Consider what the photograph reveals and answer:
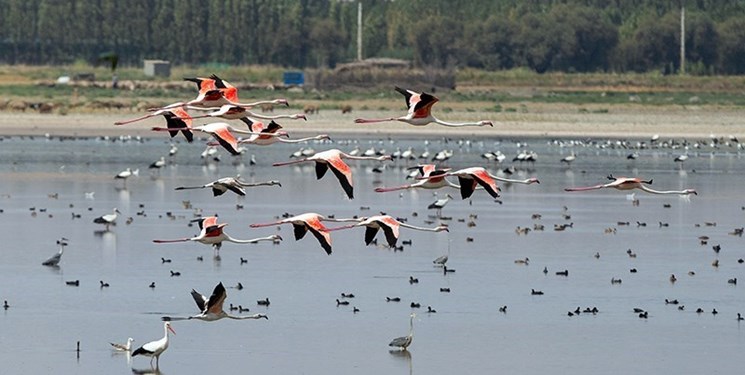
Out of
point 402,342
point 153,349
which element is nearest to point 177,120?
point 153,349

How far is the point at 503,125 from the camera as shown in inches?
2493

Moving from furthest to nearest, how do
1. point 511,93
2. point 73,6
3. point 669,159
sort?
point 73,6 < point 511,93 < point 669,159

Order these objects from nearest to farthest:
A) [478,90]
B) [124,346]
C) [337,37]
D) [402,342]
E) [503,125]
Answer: [124,346] < [402,342] < [503,125] < [478,90] < [337,37]

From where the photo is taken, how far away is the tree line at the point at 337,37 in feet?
326

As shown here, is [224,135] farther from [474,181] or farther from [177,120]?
[474,181]

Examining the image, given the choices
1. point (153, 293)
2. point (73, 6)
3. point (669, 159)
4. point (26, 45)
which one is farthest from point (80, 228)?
point (73, 6)

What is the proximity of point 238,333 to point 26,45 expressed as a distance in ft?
267

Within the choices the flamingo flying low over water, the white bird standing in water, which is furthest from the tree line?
the flamingo flying low over water

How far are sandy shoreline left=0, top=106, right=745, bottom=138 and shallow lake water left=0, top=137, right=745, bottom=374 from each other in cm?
1900

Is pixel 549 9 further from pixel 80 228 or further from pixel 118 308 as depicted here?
pixel 118 308

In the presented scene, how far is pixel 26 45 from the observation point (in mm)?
98375

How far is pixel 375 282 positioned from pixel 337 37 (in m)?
81.2

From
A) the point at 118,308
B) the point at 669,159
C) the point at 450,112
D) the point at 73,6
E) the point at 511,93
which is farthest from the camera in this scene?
the point at 73,6

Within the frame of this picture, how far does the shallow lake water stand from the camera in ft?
59.8
